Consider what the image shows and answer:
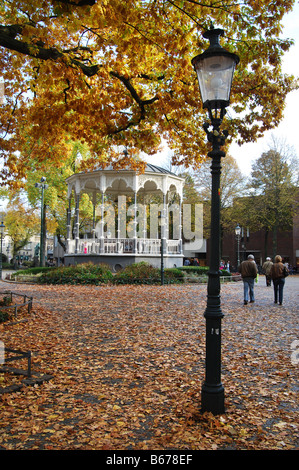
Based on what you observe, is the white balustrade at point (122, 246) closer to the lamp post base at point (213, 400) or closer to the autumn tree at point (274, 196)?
the lamp post base at point (213, 400)

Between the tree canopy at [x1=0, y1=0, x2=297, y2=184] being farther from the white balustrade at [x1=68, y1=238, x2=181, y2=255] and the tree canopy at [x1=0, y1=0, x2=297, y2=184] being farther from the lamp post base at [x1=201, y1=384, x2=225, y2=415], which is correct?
the white balustrade at [x1=68, y1=238, x2=181, y2=255]

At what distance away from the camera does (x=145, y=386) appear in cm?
537

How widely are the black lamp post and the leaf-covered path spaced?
12.9 inches

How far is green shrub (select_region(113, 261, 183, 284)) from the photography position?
811 inches

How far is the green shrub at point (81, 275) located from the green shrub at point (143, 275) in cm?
68

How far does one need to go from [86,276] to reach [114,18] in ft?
50.6

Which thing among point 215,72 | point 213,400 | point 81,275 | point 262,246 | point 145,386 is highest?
point 215,72

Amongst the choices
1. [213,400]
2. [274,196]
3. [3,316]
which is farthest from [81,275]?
[274,196]

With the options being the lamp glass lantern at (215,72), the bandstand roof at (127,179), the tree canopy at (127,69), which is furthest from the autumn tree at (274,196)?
the lamp glass lantern at (215,72)

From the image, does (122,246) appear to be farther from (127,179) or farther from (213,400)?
(213,400)

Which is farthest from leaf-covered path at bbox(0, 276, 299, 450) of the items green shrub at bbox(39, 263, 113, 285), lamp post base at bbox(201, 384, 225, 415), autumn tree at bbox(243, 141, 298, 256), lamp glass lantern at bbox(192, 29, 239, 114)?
autumn tree at bbox(243, 141, 298, 256)

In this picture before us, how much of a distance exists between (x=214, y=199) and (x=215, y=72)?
5.02ft

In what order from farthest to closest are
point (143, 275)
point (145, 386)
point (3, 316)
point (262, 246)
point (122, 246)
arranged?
point (262, 246)
point (122, 246)
point (143, 275)
point (3, 316)
point (145, 386)

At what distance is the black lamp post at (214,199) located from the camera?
4438 millimetres
